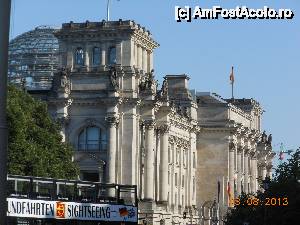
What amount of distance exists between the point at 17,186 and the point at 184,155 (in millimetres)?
115990

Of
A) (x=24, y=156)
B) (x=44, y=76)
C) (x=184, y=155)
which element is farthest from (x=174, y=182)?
(x=24, y=156)

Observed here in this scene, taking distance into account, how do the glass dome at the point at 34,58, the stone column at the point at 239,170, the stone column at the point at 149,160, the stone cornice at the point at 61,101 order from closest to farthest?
the stone cornice at the point at 61,101, the stone column at the point at 149,160, the glass dome at the point at 34,58, the stone column at the point at 239,170

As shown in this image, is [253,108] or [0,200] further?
[253,108]

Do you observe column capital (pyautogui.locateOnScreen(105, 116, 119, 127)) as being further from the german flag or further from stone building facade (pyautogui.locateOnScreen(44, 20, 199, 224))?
the german flag

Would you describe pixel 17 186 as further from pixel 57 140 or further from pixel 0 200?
pixel 57 140

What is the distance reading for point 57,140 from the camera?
3492 inches

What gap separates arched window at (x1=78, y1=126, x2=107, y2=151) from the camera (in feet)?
384

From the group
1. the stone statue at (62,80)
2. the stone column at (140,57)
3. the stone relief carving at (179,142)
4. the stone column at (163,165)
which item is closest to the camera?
the stone statue at (62,80)

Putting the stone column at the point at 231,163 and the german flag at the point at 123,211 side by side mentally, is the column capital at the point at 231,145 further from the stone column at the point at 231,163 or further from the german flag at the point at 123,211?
the german flag at the point at 123,211

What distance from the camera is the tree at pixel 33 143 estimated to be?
74.3m

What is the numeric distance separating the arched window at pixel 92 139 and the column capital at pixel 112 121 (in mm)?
2429

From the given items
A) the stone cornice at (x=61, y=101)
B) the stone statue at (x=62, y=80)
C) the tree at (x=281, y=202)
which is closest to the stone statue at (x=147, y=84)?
the stone cornice at (x=61, y=101)

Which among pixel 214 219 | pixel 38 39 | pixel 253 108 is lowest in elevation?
pixel 214 219

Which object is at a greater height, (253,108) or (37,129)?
(253,108)
